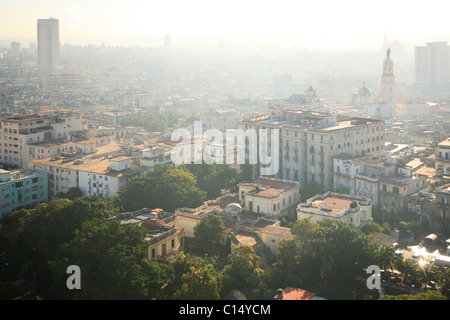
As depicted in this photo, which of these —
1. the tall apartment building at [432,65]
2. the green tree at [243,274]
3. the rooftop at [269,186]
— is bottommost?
the green tree at [243,274]

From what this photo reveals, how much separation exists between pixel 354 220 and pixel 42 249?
1079 centimetres

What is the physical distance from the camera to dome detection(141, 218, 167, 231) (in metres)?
17.6

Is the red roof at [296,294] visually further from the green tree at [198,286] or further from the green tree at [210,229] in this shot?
the green tree at [210,229]

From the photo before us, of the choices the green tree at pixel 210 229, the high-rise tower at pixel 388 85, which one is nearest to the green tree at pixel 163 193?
the green tree at pixel 210 229

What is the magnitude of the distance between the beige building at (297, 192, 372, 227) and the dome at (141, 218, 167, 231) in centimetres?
497

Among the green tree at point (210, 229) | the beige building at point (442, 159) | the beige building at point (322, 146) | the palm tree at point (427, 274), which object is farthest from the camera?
the beige building at point (442, 159)

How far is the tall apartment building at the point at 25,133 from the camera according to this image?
97.6ft

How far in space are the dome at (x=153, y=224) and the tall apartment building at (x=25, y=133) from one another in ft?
47.5

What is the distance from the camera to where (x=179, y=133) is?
38.1 m

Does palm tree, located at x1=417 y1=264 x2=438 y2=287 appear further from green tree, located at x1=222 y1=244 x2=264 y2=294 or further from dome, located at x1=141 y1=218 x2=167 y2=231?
dome, located at x1=141 y1=218 x2=167 y2=231

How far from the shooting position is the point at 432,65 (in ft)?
286

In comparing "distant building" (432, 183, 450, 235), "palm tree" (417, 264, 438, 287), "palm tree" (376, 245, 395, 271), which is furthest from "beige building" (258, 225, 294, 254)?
"distant building" (432, 183, 450, 235)

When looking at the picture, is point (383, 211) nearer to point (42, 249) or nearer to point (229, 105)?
point (42, 249)
